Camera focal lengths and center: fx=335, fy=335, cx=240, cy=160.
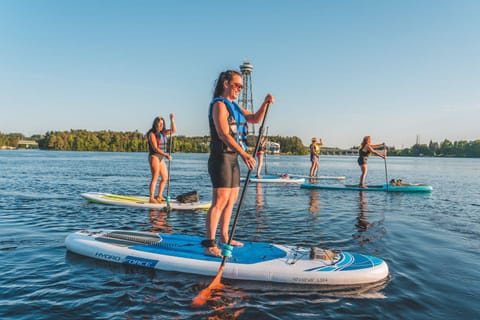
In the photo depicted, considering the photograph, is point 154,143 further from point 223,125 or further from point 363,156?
point 363,156

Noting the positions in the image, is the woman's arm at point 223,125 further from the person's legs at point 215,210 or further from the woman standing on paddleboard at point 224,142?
the person's legs at point 215,210

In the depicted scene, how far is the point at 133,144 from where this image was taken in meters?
138

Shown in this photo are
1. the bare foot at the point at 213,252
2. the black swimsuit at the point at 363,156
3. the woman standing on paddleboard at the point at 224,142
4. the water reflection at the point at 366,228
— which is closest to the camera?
the woman standing on paddleboard at the point at 224,142

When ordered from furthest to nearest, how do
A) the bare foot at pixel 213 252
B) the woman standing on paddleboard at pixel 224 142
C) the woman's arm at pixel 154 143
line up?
the woman's arm at pixel 154 143, the bare foot at pixel 213 252, the woman standing on paddleboard at pixel 224 142

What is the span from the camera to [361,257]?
5160 millimetres

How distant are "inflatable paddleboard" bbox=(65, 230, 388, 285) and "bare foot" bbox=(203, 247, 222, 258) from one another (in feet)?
0.21

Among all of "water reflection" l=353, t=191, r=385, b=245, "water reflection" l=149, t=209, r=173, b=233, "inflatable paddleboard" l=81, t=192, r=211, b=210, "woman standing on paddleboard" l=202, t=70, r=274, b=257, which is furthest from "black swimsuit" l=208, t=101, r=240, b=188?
"inflatable paddleboard" l=81, t=192, r=211, b=210

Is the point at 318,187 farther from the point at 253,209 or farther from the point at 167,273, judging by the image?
the point at 167,273

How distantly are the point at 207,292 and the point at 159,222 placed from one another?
4.85m

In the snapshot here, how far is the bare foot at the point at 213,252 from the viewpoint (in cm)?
509

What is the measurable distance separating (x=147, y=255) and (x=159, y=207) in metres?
5.26

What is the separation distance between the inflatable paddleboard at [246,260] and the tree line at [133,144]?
348 ft

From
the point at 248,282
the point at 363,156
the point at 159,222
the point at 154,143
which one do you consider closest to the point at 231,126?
the point at 248,282

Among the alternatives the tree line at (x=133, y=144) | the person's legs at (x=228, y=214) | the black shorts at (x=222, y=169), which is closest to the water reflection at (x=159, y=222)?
the person's legs at (x=228, y=214)
